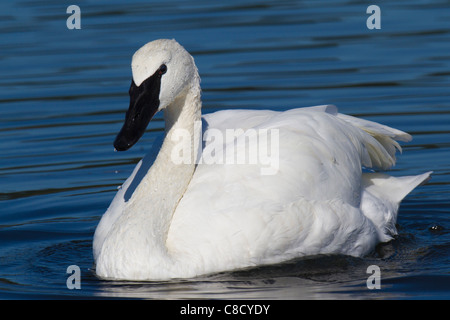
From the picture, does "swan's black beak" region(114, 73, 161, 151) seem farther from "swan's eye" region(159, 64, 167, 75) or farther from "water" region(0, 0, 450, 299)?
"water" region(0, 0, 450, 299)

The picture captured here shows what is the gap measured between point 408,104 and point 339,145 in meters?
4.15

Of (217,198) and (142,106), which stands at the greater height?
(142,106)

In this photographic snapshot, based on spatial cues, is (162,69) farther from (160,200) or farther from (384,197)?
(384,197)

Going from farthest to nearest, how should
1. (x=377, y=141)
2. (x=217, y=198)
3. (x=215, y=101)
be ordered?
(x=215, y=101) → (x=377, y=141) → (x=217, y=198)

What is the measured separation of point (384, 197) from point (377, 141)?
1.76 feet

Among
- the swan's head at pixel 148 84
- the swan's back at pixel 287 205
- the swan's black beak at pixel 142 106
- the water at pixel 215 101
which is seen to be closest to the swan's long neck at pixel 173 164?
the swan's back at pixel 287 205

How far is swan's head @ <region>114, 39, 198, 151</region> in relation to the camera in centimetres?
725

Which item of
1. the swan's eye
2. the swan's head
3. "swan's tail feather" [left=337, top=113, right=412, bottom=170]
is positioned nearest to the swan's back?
"swan's tail feather" [left=337, top=113, right=412, bottom=170]

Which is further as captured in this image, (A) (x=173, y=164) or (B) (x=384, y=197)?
(B) (x=384, y=197)

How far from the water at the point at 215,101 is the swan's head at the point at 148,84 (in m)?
1.15

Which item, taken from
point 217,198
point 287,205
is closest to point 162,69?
point 217,198

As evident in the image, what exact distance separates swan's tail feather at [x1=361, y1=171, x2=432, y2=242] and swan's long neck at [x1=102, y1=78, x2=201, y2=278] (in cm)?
161

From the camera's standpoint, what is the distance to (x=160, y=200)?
7.82 metres

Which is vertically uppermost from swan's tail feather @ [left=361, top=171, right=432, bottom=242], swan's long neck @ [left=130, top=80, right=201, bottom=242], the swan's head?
the swan's head
